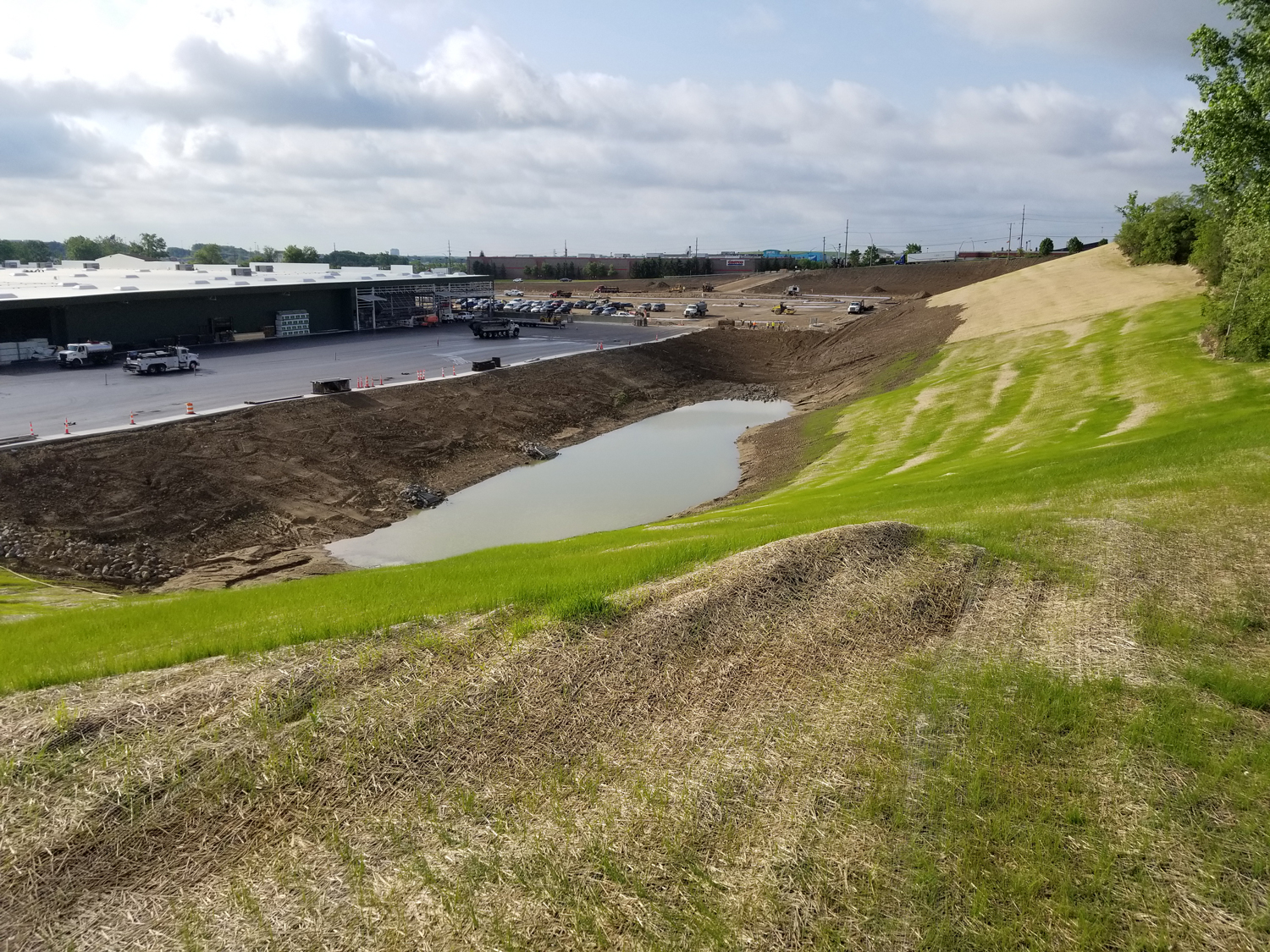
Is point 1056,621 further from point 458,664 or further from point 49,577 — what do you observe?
point 49,577

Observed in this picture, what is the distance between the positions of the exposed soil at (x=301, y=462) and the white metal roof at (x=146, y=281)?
26109 millimetres

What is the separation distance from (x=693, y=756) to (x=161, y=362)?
5597 centimetres

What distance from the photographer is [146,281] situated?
7412 centimetres

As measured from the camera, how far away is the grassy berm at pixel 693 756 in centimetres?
783

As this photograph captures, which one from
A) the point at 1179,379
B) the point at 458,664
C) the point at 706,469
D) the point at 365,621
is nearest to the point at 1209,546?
the point at 458,664

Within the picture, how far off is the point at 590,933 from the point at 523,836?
1525 mm

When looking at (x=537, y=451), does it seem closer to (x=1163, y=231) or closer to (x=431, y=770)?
(x=431, y=770)

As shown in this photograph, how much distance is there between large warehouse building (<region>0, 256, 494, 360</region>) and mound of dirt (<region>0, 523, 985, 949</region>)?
58.9 meters

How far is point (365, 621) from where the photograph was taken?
45.9 feet

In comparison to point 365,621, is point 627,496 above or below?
below

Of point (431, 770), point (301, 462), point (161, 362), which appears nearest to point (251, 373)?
point (161, 362)

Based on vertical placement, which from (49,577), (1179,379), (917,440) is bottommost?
(49,577)

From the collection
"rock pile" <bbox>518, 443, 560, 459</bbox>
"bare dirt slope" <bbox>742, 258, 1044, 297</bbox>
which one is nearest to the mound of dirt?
"rock pile" <bbox>518, 443, 560, 459</bbox>

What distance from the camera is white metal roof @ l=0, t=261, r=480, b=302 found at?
61.2 metres
